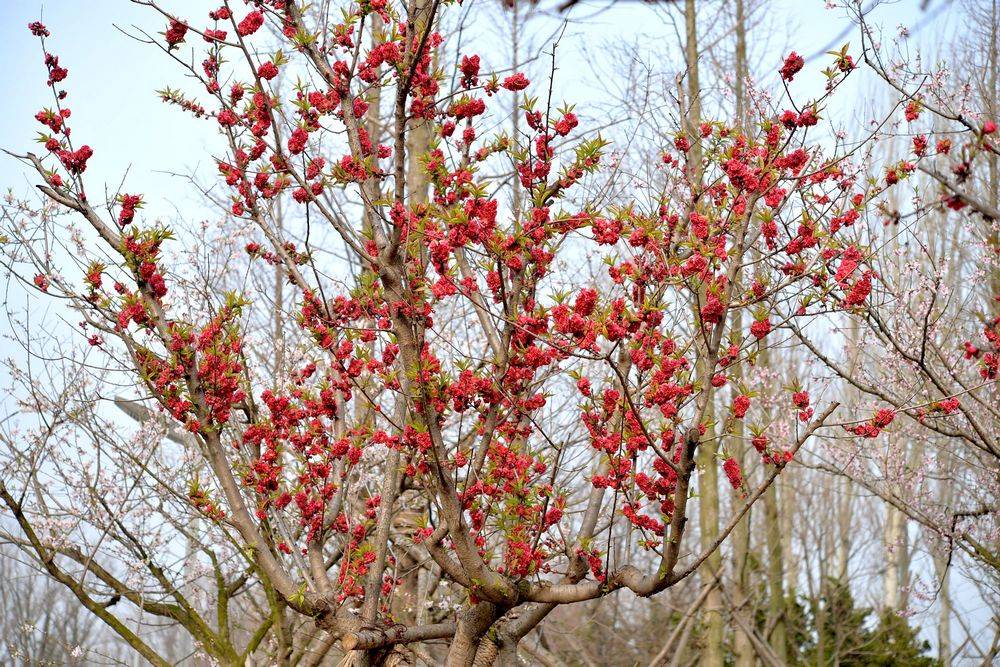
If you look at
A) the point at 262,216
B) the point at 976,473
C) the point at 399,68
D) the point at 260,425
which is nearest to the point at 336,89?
the point at 399,68

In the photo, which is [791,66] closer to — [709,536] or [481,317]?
[481,317]

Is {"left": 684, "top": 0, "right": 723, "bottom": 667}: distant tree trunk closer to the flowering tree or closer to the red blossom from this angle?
the flowering tree

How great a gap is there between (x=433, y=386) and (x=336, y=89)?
54.9 inches

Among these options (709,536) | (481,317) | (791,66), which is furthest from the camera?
(709,536)

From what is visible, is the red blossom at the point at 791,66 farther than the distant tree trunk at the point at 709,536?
No

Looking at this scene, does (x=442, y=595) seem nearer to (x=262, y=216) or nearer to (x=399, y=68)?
(x=262, y=216)

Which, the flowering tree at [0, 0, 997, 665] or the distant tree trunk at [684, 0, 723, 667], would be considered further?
the distant tree trunk at [684, 0, 723, 667]

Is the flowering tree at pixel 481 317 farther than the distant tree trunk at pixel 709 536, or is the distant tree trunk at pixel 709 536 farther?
the distant tree trunk at pixel 709 536

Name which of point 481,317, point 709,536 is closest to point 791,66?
point 481,317

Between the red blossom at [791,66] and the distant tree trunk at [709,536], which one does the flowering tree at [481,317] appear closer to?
the red blossom at [791,66]

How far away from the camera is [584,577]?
3885 millimetres

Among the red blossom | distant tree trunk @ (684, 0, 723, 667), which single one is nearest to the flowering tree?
the red blossom

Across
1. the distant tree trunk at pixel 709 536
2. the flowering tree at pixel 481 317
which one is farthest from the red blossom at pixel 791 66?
the distant tree trunk at pixel 709 536

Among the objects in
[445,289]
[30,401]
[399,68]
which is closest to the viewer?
[445,289]
